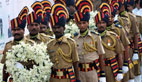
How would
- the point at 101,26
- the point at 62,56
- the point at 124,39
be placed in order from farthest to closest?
the point at 124,39 → the point at 101,26 → the point at 62,56

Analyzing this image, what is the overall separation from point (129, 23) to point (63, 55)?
3.82 meters

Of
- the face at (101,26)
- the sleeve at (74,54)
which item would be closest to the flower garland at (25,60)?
the sleeve at (74,54)

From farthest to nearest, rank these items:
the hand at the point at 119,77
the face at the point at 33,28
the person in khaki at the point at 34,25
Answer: the hand at the point at 119,77 → the face at the point at 33,28 → the person in khaki at the point at 34,25

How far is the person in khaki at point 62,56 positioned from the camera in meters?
5.26

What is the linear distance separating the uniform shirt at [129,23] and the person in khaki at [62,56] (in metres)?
3.33

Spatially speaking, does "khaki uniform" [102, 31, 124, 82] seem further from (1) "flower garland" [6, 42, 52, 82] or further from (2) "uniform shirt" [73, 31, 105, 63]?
(1) "flower garland" [6, 42, 52, 82]

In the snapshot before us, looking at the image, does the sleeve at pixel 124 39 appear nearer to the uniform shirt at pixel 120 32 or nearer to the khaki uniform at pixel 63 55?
the uniform shirt at pixel 120 32

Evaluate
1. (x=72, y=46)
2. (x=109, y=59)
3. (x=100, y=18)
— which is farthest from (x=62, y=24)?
(x=109, y=59)

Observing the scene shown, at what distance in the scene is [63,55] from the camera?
5254mm

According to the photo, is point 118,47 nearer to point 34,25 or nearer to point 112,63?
point 112,63

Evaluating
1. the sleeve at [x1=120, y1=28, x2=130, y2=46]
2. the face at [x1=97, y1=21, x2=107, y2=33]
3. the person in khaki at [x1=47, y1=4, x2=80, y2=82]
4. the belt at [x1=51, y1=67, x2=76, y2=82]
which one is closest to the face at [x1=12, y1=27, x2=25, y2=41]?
the person in khaki at [x1=47, y1=4, x2=80, y2=82]

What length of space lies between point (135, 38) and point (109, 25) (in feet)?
5.56

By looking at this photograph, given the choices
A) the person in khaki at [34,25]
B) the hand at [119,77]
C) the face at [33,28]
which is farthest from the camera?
the hand at [119,77]

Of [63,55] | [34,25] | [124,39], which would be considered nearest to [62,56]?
[63,55]
